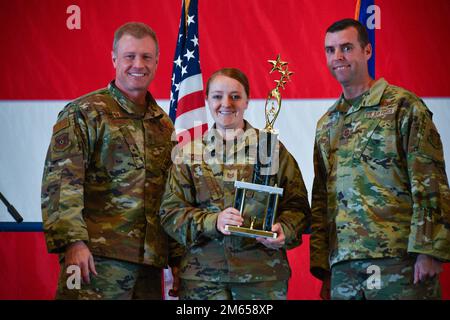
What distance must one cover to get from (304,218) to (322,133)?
0.46 meters

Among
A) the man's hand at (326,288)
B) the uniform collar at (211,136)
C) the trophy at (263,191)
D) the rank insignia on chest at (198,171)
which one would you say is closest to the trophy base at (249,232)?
the trophy at (263,191)

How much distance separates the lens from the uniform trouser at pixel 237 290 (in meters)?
2.97

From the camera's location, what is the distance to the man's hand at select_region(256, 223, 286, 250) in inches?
114

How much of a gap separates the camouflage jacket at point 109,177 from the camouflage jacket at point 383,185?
75 centimetres

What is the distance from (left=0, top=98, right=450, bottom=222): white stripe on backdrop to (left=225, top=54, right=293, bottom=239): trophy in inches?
66.4

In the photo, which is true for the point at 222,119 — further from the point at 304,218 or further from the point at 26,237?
the point at 26,237

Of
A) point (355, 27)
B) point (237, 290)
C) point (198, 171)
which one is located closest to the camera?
point (237, 290)

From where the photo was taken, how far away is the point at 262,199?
10.0ft

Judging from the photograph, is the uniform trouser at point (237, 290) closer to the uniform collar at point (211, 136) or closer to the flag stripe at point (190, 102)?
the uniform collar at point (211, 136)

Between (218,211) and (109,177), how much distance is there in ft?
1.77

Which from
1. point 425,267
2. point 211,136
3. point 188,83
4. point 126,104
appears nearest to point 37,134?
point 188,83

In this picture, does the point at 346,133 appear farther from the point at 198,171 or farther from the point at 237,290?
the point at 237,290

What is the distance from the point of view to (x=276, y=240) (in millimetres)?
2896

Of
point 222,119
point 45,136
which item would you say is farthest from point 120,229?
point 45,136
